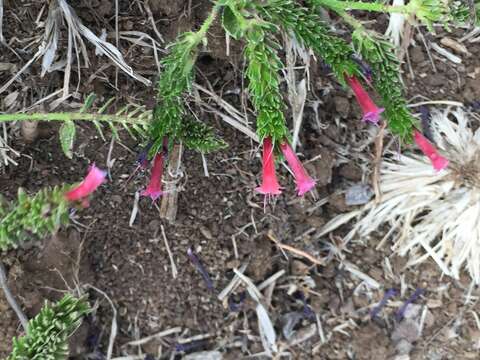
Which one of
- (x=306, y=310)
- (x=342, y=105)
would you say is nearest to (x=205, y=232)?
(x=306, y=310)

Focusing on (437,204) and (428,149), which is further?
(437,204)

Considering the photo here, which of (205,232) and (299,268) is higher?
(205,232)

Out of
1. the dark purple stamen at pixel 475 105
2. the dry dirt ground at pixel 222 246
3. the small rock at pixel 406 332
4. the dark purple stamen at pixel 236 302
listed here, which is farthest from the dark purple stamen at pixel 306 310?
the dark purple stamen at pixel 475 105

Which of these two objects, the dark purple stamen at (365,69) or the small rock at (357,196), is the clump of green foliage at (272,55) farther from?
the small rock at (357,196)

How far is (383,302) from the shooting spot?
3.04m

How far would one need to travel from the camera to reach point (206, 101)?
271 centimetres

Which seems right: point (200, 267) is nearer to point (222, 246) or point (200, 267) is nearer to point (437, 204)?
point (222, 246)

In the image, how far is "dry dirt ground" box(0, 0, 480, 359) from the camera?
102 inches

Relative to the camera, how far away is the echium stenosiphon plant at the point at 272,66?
6.76ft

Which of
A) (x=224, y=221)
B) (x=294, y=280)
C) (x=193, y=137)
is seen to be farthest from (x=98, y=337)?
(x=193, y=137)

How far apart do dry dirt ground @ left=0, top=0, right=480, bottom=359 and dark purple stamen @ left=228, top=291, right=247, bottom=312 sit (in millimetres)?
11

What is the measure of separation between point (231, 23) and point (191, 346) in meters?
1.57

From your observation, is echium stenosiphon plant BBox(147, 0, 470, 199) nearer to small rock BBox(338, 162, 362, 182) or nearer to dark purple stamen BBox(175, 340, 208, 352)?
small rock BBox(338, 162, 362, 182)

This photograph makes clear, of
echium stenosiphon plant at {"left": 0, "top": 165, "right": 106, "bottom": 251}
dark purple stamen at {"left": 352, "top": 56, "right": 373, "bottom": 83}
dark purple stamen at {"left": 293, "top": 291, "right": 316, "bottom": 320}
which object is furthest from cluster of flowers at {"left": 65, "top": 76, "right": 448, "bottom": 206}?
dark purple stamen at {"left": 293, "top": 291, "right": 316, "bottom": 320}
